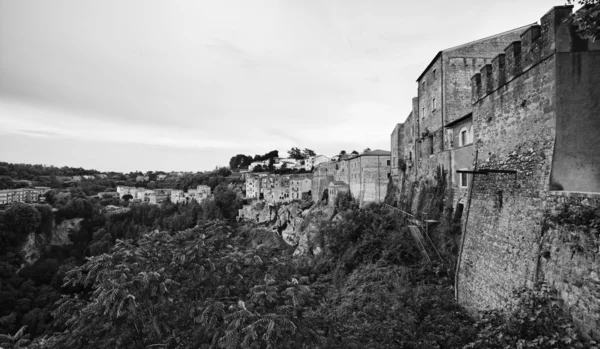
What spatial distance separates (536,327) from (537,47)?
18.9 feet

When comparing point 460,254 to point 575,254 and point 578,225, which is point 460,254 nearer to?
point 575,254

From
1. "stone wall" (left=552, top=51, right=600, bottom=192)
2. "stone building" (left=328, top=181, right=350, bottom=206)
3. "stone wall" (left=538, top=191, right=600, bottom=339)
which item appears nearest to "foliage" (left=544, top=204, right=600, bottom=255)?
"stone wall" (left=538, top=191, right=600, bottom=339)

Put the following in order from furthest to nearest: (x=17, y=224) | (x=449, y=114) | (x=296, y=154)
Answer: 1. (x=296, y=154)
2. (x=17, y=224)
3. (x=449, y=114)

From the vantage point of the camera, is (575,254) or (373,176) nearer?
(575,254)

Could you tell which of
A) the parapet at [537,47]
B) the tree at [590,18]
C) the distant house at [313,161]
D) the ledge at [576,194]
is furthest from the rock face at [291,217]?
the distant house at [313,161]

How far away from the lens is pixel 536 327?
15.0 ft

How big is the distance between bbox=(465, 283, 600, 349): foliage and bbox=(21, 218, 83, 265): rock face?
76.1 m

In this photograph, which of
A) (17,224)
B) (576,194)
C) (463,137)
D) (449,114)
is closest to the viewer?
(576,194)

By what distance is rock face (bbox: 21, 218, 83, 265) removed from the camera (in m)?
55.9

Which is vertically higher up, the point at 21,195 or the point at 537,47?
the point at 537,47

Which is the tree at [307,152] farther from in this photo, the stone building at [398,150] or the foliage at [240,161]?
the stone building at [398,150]

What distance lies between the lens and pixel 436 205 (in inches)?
577

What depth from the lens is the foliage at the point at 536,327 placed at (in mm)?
4238

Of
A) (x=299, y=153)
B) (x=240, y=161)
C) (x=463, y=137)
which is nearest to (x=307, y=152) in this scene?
(x=299, y=153)
